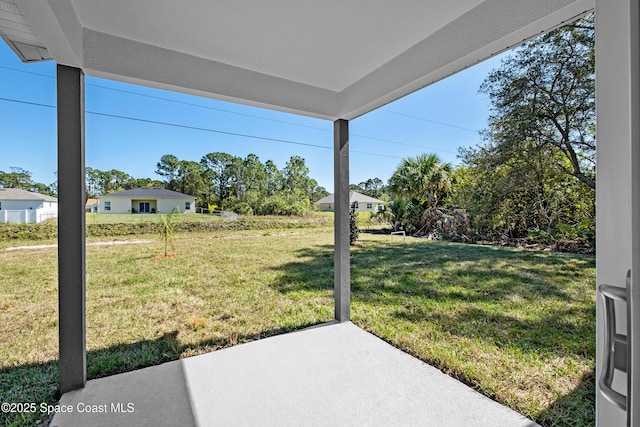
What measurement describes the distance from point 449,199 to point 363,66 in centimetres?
265

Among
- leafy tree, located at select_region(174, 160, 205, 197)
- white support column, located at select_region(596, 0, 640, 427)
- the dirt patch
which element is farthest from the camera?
leafy tree, located at select_region(174, 160, 205, 197)

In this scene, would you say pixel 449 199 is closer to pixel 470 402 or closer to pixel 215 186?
pixel 470 402

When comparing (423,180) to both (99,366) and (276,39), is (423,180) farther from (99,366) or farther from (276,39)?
(99,366)

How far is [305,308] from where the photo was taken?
3631 millimetres

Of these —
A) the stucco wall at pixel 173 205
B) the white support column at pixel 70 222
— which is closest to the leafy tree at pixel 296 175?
the stucco wall at pixel 173 205

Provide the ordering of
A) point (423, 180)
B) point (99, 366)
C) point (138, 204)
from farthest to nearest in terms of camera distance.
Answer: point (423, 180)
point (138, 204)
point (99, 366)

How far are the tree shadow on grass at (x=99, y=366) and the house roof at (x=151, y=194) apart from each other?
69.3 inches

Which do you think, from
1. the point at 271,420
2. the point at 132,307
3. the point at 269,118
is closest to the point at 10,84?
the point at 132,307

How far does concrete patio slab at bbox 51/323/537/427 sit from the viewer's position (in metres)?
1.72

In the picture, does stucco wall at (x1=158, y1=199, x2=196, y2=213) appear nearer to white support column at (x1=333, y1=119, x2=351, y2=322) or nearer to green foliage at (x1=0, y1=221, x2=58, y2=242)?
green foliage at (x1=0, y1=221, x2=58, y2=242)

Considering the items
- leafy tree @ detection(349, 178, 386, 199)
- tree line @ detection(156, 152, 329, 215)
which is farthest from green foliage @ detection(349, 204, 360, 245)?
tree line @ detection(156, 152, 329, 215)

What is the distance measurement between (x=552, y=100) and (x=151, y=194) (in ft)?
15.6

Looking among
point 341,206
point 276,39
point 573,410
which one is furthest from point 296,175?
point 573,410

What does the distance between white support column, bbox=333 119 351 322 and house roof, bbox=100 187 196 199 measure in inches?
83.2
